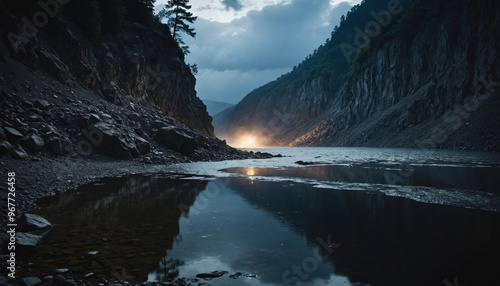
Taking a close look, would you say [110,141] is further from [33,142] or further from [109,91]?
[109,91]

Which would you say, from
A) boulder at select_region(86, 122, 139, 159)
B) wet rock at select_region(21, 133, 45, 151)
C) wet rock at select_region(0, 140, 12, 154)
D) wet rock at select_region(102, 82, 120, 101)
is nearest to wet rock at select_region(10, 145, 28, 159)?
wet rock at select_region(0, 140, 12, 154)

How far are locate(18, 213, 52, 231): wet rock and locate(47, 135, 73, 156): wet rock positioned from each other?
11.9 metres

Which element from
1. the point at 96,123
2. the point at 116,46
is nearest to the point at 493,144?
the point at 96,123

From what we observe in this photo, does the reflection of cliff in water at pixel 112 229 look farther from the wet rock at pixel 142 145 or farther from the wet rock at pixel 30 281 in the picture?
the wet rock at pixel 142 145

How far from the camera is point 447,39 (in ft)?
250

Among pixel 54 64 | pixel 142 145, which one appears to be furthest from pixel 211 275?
pixel 54 64

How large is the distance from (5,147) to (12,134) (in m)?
2.11

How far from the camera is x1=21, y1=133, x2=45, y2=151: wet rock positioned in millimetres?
15469

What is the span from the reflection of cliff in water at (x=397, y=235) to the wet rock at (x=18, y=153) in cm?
1096

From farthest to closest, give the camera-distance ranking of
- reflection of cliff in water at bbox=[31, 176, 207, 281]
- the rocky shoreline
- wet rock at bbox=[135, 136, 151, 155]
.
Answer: wet rock at bbox=[135, 136, 151, 155], the rocky shoreline, reflection of cliff in water at bbox=[31, 176, 207, 281]

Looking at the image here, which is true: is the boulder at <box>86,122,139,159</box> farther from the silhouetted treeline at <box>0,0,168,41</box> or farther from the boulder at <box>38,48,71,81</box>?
the silhouetted treeline at <box>0,0,168,41</box>

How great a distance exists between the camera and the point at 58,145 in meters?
17.7

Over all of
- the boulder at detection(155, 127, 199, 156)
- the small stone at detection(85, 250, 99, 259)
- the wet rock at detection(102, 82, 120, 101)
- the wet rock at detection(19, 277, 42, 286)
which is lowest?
the wet rock at detection(19, 277, 42, 286)

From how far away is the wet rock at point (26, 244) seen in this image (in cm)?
575
